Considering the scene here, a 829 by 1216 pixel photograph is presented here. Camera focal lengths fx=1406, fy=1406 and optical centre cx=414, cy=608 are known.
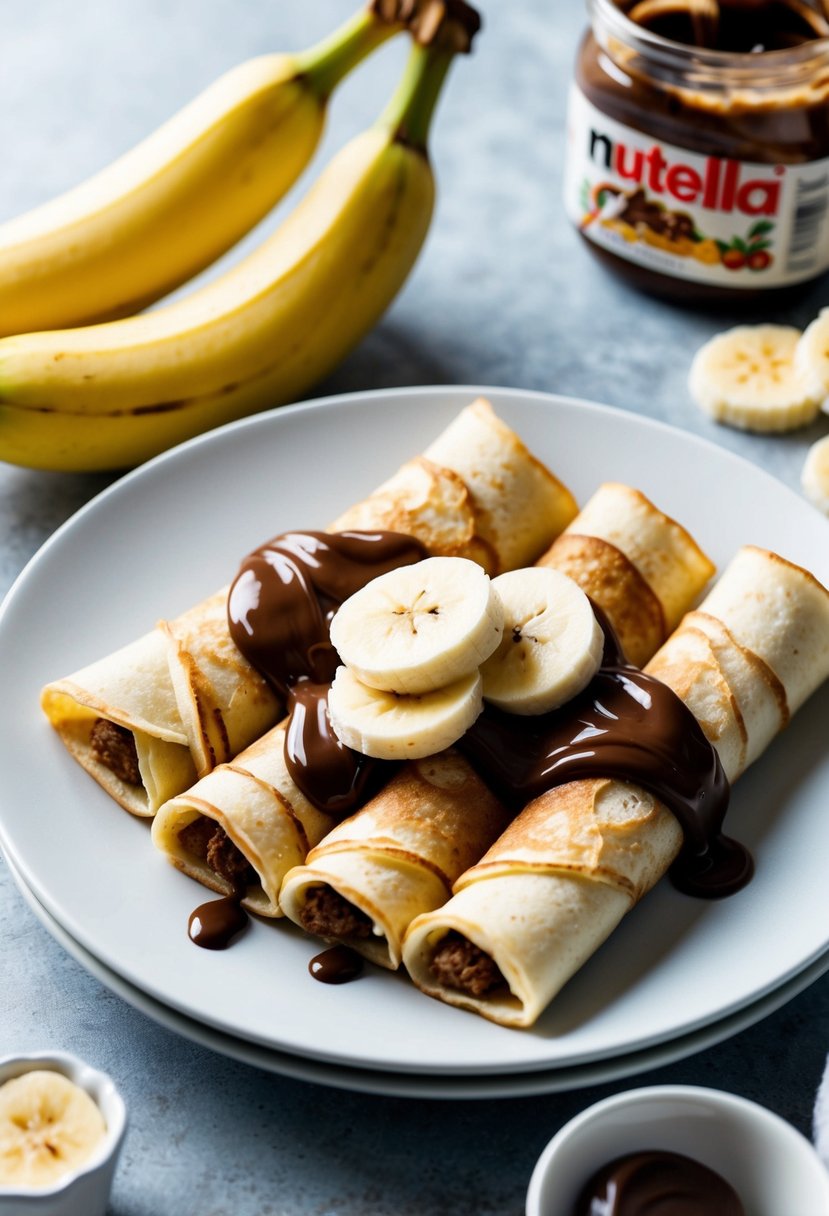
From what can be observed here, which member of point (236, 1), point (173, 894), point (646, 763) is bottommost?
point (173, 894)

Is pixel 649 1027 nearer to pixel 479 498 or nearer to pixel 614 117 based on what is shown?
pixel 479 498

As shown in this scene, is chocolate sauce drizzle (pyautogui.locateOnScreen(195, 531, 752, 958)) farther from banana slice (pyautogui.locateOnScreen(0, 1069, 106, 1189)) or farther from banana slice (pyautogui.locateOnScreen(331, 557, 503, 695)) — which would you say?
banana slice (pyautogui.locateOnScreen(0, 1069, 106, 1189))

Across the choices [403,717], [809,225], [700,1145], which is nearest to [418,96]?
[809,225]

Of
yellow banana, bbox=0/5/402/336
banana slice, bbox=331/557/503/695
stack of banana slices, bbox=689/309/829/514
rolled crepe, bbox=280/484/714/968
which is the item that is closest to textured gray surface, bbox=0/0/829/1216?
stack of banana slices, bbox=689/309/829/514

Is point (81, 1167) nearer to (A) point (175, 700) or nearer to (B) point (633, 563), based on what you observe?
(A) point (175, 700)

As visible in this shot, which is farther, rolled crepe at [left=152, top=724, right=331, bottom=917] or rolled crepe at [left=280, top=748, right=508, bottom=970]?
rolled crepe at [left=152, top=724, right=331, bottom=917]

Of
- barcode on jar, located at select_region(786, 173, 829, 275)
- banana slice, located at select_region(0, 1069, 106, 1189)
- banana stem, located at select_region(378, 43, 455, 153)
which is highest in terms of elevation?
banana stem, located at select_region(378, 43, 455, 153)

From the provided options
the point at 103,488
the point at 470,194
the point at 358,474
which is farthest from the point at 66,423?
the point at 470,194

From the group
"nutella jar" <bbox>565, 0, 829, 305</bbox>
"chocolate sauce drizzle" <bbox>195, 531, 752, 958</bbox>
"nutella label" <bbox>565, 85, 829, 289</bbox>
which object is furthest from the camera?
"nutella label" <bbox>565, 85, 829, 289</bbox>

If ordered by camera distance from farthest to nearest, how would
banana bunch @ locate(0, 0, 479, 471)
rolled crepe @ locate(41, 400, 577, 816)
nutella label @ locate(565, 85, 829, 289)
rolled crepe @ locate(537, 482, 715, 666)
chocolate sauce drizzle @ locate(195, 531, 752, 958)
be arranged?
nutella label @ locate(565, 85, 829, 289) < banana bunch @ locate(0, 0, 479, 471) < rolled crepe @ locate(537, 482, 715, 666) < rolled crepe @ locate(41, 400, 577, 816) < chocolate sauce drizzle @ locate(195, 531, 752, 958)
